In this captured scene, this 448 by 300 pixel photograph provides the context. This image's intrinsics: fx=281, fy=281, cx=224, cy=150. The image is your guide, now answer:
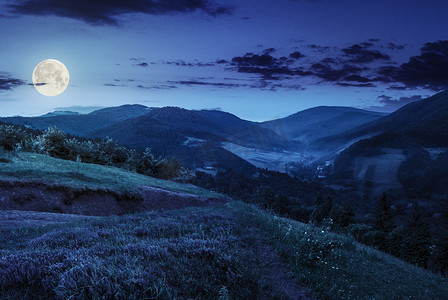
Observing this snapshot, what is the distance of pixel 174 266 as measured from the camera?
5.10 m

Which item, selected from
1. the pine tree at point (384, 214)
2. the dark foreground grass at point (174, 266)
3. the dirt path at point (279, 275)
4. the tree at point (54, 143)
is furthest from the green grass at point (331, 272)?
the pine tree at point (384, 214)

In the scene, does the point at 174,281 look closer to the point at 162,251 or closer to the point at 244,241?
the point at 162,251

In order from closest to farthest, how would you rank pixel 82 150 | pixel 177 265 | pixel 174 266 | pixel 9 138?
pixel 174 266 → pixel 177 265 → pixel 9 138 → pixel 82 150

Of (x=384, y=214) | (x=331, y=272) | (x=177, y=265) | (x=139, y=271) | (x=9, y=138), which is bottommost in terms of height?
(x=384, y=214)

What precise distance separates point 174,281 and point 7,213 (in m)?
11.4

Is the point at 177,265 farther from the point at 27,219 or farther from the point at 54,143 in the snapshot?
the point at 54,143

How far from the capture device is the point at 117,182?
21312 mm

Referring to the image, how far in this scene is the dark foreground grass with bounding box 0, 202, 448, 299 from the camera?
4336 millimetres

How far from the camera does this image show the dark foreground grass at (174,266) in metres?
4.34

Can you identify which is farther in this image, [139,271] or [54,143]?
[54,143]

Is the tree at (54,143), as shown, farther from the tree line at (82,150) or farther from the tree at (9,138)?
the tree at (9,138)

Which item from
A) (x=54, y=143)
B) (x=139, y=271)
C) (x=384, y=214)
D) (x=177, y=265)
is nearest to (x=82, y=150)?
(x=54, y=143)

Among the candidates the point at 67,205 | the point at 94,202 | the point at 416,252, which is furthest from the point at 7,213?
the point at 416,252

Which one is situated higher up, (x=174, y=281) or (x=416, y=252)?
(x=174, y=281)
